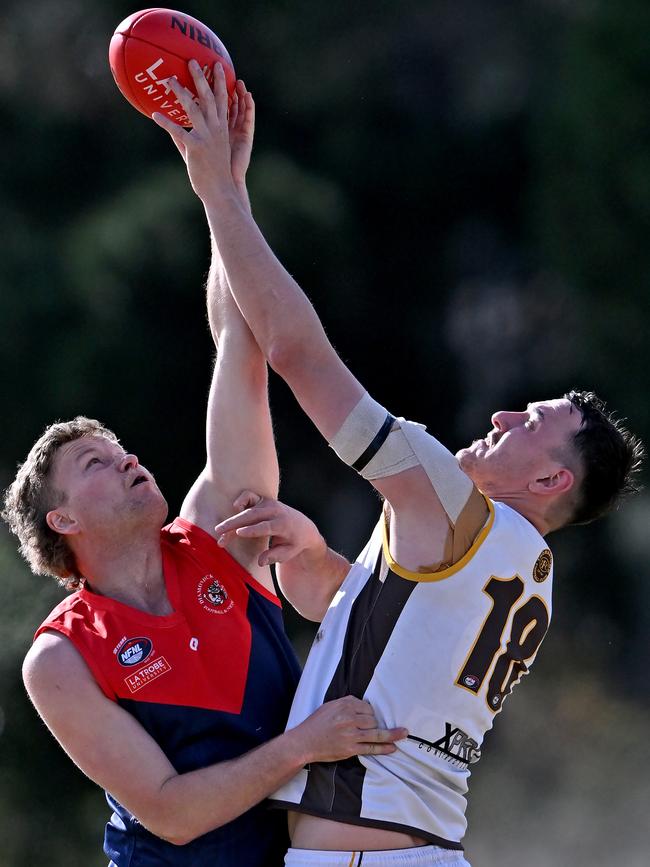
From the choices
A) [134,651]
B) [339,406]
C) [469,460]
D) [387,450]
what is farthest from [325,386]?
[134,651]

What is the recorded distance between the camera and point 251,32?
7.90 meters

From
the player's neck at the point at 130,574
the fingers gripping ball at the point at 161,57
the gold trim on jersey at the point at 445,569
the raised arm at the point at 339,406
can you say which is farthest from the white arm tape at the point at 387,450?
the fingers gripping ball at the point at 161,57

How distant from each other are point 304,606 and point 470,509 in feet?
2.30

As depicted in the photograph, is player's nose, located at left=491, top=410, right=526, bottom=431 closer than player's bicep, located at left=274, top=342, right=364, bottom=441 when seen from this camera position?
No

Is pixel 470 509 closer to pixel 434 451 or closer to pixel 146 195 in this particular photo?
pixel 434 451

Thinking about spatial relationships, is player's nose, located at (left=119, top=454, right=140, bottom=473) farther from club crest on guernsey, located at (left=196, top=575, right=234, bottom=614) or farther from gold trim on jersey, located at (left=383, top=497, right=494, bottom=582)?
gold trim on jersey, located at (left=383, top=497, right=494, bottom=582)

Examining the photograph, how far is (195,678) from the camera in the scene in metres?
2.40

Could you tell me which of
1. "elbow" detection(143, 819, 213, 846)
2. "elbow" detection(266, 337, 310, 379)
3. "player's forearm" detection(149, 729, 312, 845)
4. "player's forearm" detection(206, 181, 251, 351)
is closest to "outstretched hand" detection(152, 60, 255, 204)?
"player's forearm" detection(206, 181, 251, 351)

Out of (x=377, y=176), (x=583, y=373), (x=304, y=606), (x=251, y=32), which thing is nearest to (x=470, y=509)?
(x=304, y=606)

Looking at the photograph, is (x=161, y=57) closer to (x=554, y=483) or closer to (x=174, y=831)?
(x=554, y=483)

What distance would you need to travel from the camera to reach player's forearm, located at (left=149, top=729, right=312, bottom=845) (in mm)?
2176

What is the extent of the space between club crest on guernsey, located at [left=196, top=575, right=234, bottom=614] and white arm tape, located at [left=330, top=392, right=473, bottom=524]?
0.58 meters

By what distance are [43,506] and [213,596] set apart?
0.46 meters

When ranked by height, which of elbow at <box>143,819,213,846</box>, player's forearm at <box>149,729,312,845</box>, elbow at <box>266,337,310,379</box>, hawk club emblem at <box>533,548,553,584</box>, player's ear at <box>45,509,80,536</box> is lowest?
elbow at <box>143,819,213,846</box>
